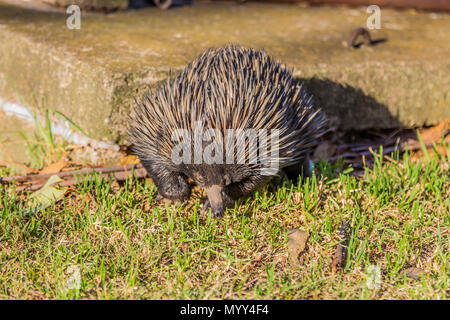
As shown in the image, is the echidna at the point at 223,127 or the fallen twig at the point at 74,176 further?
the fallen twig at the point at 74,176

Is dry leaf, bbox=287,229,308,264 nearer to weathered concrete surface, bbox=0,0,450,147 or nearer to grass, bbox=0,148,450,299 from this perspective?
grass, bbox=0,148,450,299

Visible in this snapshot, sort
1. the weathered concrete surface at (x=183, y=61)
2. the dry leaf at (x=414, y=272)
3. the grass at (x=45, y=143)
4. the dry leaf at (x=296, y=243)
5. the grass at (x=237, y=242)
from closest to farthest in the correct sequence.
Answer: the grass at (x=237, y=242) → the dry leaf at (x=414, y=272) → the dry leaf at (x=296, y=243) → the weathered concrete surface at (x=183, y=61) → the grass at (x=45, y=143)

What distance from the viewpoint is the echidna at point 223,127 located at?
267 cm

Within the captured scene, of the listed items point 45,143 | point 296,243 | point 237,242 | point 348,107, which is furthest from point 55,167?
point 348,107
